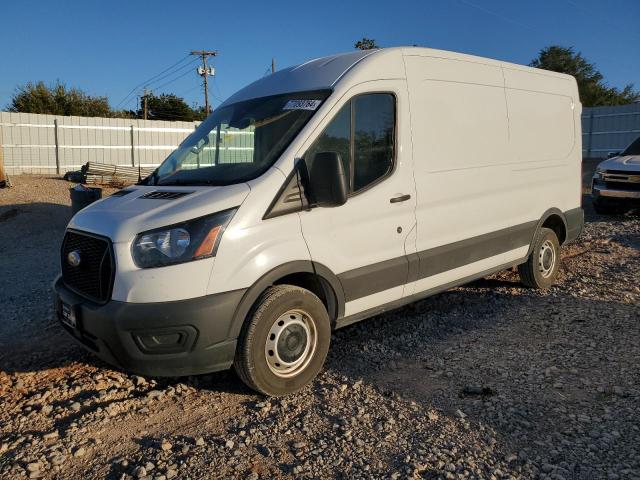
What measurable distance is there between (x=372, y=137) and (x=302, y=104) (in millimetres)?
603

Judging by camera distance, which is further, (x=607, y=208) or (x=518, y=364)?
(x=607, y=208)

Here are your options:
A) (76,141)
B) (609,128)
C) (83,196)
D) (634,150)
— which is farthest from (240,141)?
(609,128)

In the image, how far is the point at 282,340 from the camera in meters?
3.82

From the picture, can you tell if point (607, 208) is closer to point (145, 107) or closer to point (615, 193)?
point (615, 193)

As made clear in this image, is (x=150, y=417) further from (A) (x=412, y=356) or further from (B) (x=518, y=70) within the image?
(B) (x=518, y=70)

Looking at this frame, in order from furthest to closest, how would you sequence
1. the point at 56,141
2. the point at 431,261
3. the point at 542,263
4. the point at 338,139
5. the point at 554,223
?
the point at 56,141
the point at 554,223
the point at 542,263
the point at 431,261
the point at 338,139

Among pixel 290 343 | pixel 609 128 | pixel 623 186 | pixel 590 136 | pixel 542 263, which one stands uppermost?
pixel 609 128

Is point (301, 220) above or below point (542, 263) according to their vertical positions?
above

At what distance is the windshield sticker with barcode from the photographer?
4039mm

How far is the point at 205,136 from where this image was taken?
4707 millimetres

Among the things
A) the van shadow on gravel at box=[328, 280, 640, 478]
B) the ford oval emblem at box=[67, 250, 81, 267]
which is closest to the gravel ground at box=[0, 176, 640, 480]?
the van shadow on gravel at box=[328, 280, 640, 478]

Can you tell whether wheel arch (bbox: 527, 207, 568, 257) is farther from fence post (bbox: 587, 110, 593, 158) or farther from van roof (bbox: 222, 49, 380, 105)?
fence post (bbox: 587, 110, 593, 158)

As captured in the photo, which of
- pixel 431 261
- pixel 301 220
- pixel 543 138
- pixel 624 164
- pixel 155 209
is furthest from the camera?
pixel 624 164

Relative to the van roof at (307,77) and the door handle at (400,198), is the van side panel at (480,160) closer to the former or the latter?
the door handle at (400,198)
